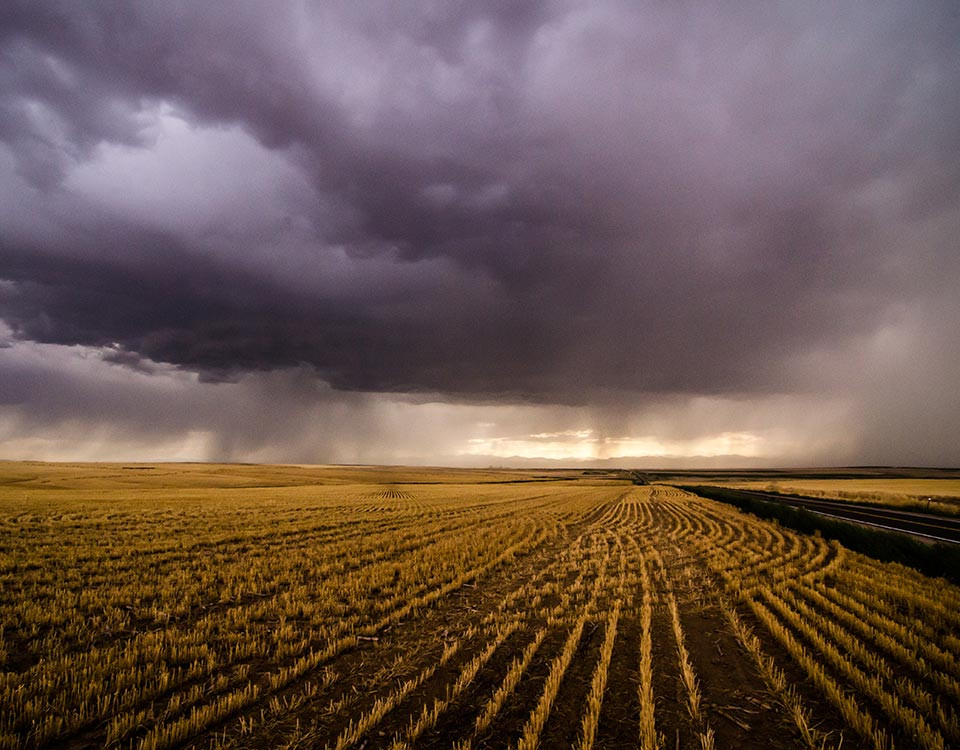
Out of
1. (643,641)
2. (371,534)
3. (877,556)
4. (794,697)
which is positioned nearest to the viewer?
(794,697)

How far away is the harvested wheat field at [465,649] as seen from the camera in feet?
17.9

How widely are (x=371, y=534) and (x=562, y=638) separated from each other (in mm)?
14315

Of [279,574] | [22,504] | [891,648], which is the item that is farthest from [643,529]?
[22,504]

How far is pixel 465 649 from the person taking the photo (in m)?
8.08

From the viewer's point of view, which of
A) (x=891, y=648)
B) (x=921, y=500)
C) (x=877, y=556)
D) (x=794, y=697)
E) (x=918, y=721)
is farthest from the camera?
(x=921, y=500)

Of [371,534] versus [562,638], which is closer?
[562,638]

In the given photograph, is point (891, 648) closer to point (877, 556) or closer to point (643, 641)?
point (643, 641)

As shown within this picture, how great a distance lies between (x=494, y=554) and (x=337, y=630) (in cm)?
894

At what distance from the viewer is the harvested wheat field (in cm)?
546

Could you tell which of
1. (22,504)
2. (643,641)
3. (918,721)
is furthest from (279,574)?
(22,504)

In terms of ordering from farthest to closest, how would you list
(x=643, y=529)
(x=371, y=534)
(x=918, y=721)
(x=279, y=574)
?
(x=643, y=529) → (x=371, y=534) → (x=279, y=574) → (x=918, y=721)

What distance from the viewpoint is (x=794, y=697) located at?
6258 mm

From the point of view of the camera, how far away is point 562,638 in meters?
8.63

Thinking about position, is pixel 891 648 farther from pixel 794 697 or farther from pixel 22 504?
pixel 22 504
